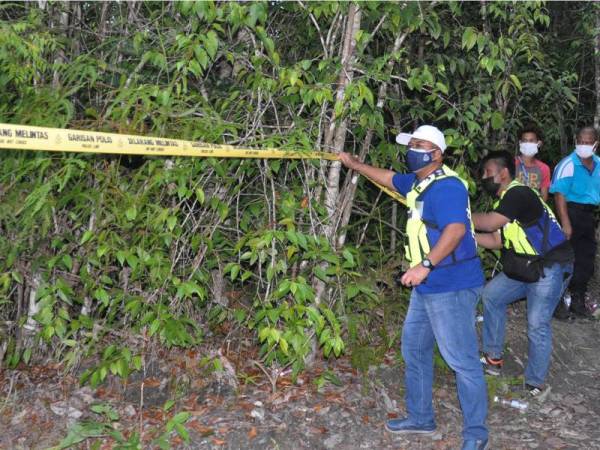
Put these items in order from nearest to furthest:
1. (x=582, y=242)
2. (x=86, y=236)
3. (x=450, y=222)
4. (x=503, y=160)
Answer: (x=450, y=222) < (x=86, y=236) < (x=503, y=160) < (x=582, y=242)

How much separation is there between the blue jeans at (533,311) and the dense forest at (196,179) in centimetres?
77

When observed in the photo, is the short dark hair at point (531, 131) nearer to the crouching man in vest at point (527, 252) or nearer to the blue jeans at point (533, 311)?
the crouching man in vest at point (527, 252)

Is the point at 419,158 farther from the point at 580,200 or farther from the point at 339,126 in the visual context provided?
the point at 580,200

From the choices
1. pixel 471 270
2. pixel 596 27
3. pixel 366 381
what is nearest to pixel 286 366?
pixel 366 381

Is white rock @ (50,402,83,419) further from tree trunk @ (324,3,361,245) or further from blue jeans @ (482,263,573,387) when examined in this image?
blue jeans @ (482,263,573,387)

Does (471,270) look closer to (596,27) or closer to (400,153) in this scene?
(400,153)

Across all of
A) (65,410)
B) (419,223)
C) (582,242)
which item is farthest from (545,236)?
(65,410)

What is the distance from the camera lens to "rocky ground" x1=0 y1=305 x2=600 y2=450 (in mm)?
4062

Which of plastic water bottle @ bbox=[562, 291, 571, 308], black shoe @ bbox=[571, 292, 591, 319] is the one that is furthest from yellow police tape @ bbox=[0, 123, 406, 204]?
black shoe @ bbox=[571, 292, 591, 319]

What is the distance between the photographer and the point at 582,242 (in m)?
6.57

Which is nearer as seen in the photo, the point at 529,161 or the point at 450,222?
the point at 450,222

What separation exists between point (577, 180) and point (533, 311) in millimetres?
2193

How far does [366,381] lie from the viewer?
4.66m

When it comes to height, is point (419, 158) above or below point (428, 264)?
above
